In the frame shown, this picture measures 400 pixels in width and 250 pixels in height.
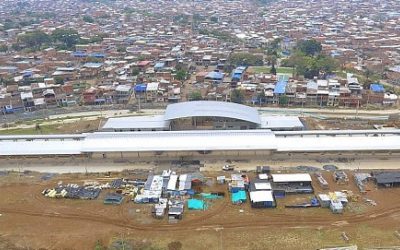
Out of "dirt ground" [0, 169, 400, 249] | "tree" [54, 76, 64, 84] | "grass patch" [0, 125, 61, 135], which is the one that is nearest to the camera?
"dirt ground" [0, 169, 400, 249]

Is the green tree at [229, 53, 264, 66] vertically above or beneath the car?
above

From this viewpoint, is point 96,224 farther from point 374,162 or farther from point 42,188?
point 374,162

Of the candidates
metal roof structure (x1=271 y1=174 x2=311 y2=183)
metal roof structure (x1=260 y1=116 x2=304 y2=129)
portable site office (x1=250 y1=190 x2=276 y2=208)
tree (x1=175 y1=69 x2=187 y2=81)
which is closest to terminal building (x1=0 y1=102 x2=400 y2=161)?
metal roof structure (x1=260 y1=116 x2=304 y2=129)

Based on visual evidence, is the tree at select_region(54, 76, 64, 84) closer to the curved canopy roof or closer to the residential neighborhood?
the residential neighborhood

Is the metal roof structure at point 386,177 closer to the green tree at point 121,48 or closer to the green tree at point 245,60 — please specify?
the green tree at point 245,60

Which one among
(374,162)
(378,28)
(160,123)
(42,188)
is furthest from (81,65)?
(378,28)

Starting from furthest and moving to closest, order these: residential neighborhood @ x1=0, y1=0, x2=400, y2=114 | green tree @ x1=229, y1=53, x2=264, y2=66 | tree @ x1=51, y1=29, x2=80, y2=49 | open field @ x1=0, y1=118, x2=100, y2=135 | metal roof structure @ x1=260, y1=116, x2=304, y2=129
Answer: tree @ x1=51, y1=29, x2=80, y2=49 < green tree @ x1=229, y1=53, x2=264, y2=66 < residential neighborhood @ x1=0, y1=0, x2=400, y2=114 < open field @ x1=0, y1=118, x2=100, y2=135 < metal roof structure @ x1=260, y1=116, x2=304, y2=129
